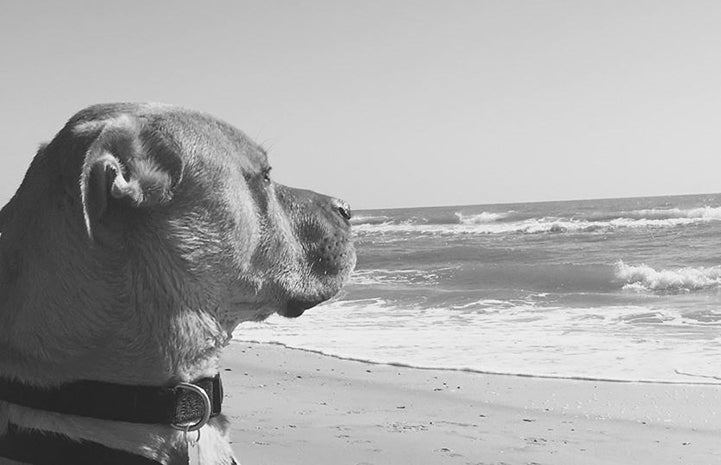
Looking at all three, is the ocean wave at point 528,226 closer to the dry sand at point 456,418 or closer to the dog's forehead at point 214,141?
the dry sand at point 456,418

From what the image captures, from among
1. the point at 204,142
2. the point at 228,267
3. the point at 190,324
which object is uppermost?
the point at 204,142

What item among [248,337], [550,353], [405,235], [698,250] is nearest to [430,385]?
[550,353]

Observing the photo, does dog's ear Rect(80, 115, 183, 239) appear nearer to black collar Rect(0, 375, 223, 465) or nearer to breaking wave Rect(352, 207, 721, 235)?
black collar Rect(0, 375, 223, 465)

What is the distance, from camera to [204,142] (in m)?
2.21

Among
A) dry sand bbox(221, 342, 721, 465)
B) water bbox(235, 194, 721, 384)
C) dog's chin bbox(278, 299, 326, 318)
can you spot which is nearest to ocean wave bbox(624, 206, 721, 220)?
water bbox(235, 194, 721, 384)

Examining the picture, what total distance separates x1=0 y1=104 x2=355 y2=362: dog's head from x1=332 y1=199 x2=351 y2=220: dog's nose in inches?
13.9

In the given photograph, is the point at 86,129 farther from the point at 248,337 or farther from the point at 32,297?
the point at 248,337

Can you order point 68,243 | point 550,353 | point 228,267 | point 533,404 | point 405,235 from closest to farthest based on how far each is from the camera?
point 68,243 → point 228,267 → point 533,404 → point 550,353 → point 405,235

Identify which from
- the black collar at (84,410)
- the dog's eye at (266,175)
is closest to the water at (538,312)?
the dog's eye at (266,175)

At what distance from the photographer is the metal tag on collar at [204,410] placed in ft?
6.57

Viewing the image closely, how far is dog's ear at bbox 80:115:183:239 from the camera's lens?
183cm

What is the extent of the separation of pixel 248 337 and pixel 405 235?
89.9 feet

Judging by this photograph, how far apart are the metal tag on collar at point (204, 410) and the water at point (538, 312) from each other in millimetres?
6039

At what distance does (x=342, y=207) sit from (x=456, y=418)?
12.6 ft
